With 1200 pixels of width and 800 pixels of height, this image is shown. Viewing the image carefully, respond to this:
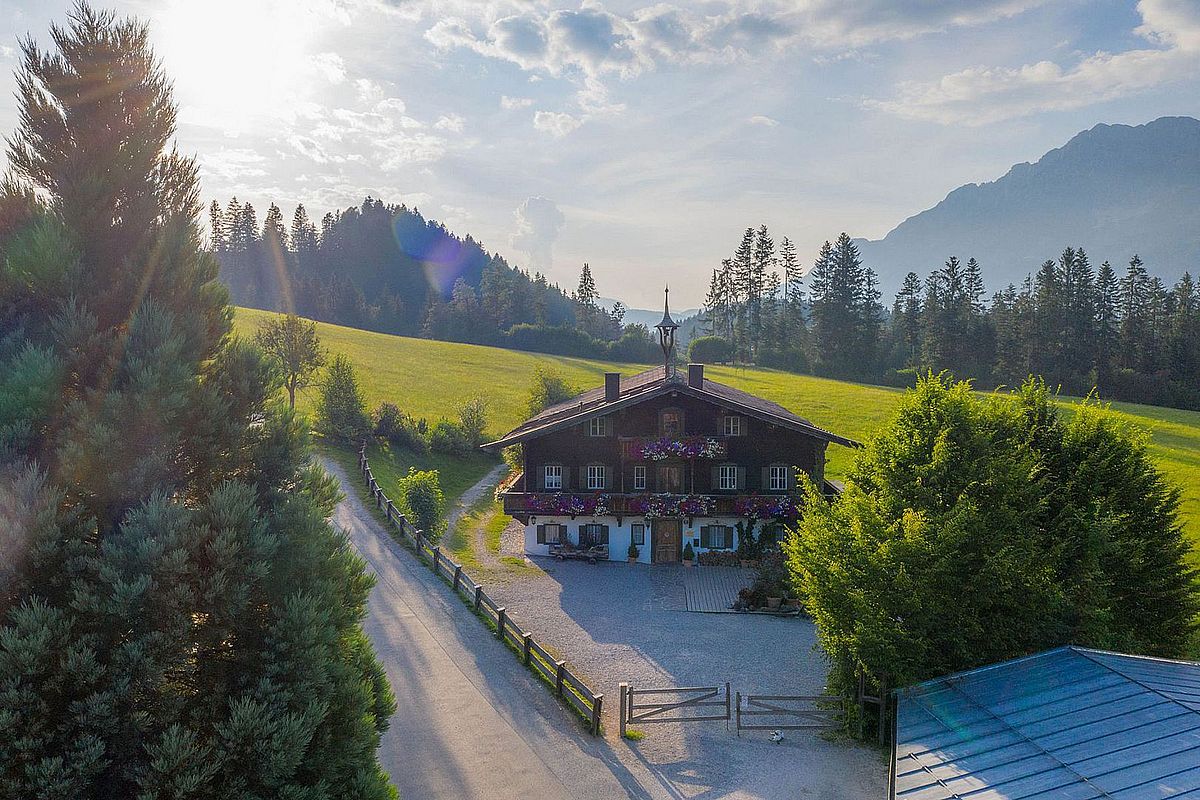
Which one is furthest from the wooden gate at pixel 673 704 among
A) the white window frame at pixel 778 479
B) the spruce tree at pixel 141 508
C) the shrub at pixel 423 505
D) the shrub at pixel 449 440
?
the shrub at pixel 449 440

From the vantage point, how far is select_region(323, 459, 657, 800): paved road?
49.0 ft

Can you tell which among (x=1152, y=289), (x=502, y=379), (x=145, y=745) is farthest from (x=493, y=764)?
(x=1152, y=289)

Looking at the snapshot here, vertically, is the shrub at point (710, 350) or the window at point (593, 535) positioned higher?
the shrub at point (710, 350)

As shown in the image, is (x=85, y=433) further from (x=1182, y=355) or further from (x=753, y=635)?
(x=1182, y=355)

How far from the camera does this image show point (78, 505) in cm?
709

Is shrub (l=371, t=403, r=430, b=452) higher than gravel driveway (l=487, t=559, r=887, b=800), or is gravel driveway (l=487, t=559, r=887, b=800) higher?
shrub (l=371, t=403, r=430, b=452)

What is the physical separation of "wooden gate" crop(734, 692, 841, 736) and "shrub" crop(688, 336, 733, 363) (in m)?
82.3

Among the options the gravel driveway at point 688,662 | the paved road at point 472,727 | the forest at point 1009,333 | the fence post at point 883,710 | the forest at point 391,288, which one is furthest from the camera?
the forest at point 391,288

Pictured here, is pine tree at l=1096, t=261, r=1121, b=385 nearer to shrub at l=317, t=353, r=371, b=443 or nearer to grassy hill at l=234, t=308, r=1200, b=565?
grassy hill at l=234, t=308, r=1200, b=565

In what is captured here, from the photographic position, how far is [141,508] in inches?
287

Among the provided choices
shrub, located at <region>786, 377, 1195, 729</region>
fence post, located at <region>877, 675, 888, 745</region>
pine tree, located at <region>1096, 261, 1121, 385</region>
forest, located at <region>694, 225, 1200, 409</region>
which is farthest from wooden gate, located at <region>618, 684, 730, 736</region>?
pine tree, located at <region>1096, 261, 1121, 385</region>

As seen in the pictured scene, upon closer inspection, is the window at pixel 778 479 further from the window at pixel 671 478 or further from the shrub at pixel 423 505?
the shrub at pixel 423 505

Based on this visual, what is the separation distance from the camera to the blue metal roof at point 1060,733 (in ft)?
33.1

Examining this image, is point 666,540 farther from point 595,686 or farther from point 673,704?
point 673,704
